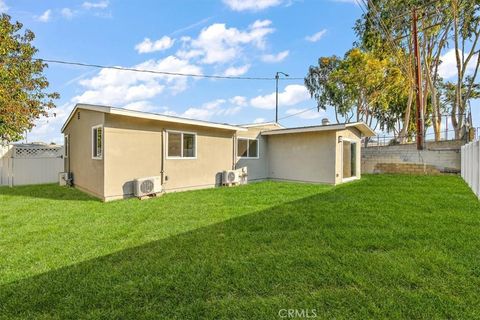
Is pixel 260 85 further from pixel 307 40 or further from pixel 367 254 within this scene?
pixel 367 254

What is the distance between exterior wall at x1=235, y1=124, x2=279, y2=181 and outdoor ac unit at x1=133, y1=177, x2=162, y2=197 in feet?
12.5

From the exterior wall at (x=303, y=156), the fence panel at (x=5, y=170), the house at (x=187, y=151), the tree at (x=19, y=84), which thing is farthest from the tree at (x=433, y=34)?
the fence panel at (x=5, y=170)

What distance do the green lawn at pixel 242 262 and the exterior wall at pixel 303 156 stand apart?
455 centimetres

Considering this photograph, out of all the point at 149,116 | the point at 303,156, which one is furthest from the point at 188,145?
the point at 303,156

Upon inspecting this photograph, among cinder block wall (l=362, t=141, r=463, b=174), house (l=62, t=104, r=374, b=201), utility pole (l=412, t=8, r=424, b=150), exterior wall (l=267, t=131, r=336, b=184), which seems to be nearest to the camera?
house (l=62, t=104, r=374, b=201)

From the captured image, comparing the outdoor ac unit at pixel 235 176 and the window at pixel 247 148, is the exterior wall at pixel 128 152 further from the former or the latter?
the window at pixel 247 148

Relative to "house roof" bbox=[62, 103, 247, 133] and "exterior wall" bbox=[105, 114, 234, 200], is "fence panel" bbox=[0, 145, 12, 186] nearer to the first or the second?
"house roof" bbox=[62, 103, 247, 133]

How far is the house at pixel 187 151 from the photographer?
728cm

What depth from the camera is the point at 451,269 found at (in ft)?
9.26

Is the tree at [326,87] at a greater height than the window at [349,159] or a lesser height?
greater

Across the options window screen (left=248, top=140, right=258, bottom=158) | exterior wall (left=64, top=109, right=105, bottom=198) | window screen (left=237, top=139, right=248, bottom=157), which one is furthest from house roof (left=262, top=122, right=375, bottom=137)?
exterior wall (left=64, top=109, right=105, bottom=198)

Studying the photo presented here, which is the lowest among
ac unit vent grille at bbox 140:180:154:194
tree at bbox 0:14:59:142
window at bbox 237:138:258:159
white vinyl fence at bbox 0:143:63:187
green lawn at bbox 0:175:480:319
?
green lawn at bbox 0:175:480:319

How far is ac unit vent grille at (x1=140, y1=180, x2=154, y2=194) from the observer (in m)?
7.35

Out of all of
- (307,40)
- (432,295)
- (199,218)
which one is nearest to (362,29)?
(307,40)
